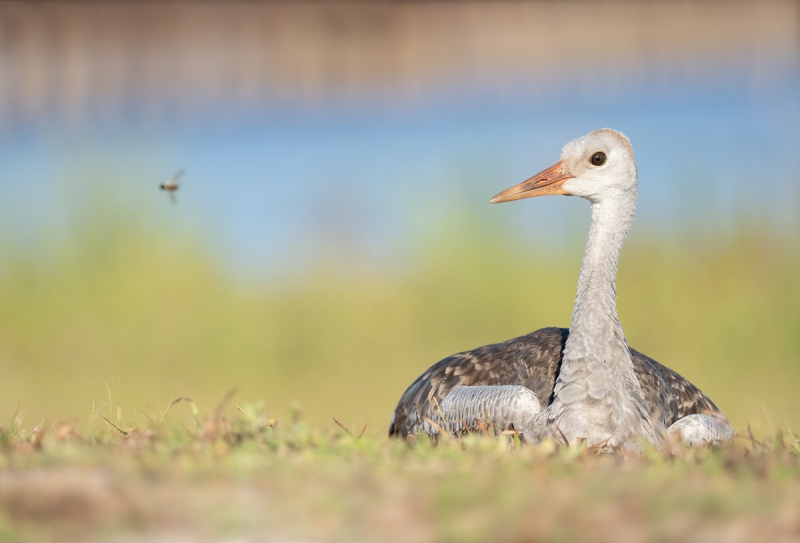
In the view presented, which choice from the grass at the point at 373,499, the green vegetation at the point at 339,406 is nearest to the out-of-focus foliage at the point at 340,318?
the green vegetation at the point at 339,406

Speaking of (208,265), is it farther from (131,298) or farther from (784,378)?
(784,378)

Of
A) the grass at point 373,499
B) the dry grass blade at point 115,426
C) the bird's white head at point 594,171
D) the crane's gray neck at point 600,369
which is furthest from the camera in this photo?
the bird's white head at point 594,171

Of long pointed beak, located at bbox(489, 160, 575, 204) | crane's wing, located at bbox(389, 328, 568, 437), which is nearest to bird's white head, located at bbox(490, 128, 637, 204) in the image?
long pointed beak, located at bbox(489, 160, 575, 204)

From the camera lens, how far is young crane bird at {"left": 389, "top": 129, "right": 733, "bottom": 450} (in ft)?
17.8

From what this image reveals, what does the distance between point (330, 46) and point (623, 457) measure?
33.5 ft

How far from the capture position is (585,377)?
5.48 m

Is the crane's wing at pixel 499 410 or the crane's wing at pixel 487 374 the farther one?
the crane's wing at pixel 487 374

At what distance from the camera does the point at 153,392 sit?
9.77 metres

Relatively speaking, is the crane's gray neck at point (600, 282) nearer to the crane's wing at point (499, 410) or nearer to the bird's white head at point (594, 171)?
the bird's white head at point (594, 171)

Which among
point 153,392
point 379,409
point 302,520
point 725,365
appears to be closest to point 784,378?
point 725,365

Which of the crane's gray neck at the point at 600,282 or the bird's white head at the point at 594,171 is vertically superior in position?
the bird's white head at the point at 594,171

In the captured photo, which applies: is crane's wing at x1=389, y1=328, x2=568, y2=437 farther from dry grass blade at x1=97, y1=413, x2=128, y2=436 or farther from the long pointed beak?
dry grass blade at x1=97, y1=413, x2=128, y2=436

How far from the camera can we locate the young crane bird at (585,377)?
17.8ft

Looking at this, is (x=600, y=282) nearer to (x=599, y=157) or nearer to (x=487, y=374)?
(x=599, y=157)
